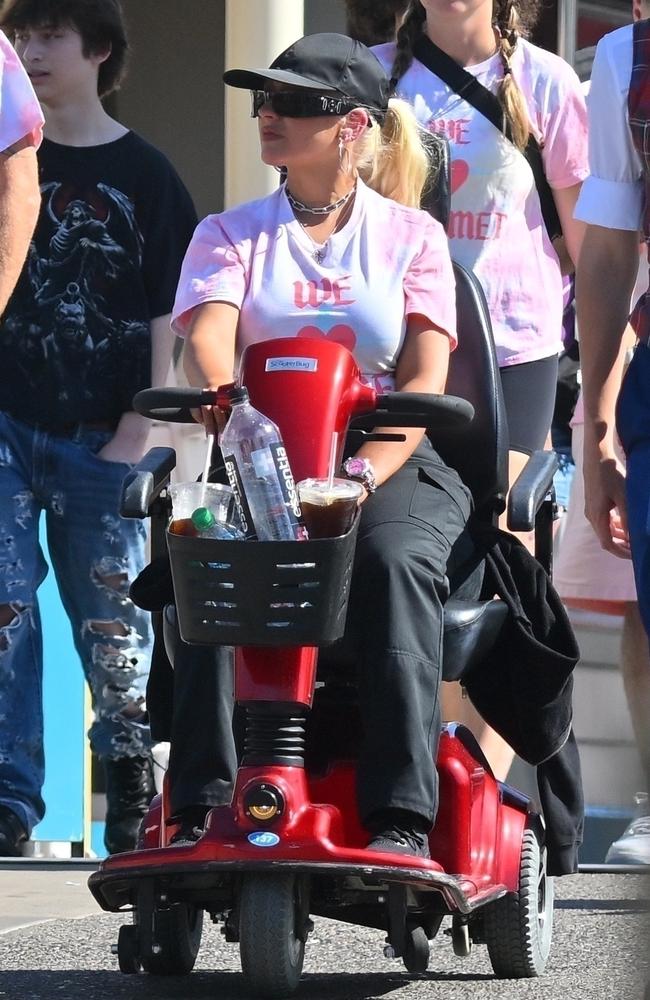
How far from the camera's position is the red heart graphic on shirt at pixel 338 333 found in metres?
3.97

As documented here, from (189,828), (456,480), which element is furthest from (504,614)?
(189,828)

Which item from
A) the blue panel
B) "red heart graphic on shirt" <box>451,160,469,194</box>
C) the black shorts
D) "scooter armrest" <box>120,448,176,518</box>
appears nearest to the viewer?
"scooter armrest" <box>120,448,176,518</box>

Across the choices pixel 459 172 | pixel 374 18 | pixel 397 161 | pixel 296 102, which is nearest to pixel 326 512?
pixel 296 102

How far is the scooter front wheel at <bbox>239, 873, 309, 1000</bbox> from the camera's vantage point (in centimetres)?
325

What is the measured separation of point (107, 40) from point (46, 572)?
1443 mm

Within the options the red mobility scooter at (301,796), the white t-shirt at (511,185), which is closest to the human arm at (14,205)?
the red mobility scooter at (301,796)

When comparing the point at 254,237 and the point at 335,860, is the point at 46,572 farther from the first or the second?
the point at 335,860

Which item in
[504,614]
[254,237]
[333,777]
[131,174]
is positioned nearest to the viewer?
[333,777]

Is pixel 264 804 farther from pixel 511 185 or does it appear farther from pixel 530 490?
pixel 511 185

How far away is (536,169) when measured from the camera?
16.4 feet

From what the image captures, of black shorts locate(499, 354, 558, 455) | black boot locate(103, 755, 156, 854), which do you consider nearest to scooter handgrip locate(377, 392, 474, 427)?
black shorts locate(499, 354, 558, 455)

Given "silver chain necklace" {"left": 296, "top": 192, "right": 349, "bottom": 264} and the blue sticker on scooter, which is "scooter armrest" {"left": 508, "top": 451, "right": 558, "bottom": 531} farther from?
the blue sticker on scooter

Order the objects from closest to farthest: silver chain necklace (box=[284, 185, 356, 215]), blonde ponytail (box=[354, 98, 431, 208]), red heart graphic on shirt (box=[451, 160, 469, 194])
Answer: silver chain necklace (box=[284, 185, 356, 215])
blonde ponytail (box=[354, 98, 431, 208])
red heart graphic on shirt (box=[451, 160, 469, 194])

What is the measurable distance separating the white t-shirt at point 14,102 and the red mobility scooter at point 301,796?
3.23ft
